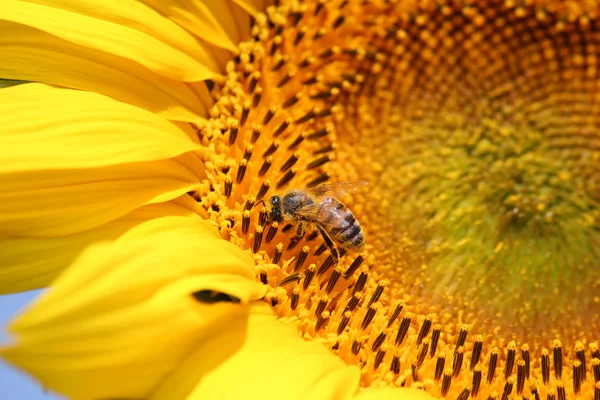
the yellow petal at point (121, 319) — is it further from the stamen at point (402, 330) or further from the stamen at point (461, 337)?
the stamen at point (461, 337)

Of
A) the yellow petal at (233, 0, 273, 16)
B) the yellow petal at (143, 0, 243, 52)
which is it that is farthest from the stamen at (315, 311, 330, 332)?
the yellow petal at (233, 0, 273, 16)

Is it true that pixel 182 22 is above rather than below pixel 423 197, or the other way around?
above

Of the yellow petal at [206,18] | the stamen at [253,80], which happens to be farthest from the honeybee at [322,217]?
the yellow petal at [206,18]

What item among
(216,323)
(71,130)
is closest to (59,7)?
(71,130)

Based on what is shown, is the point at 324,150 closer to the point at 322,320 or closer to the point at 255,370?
the point at 322,320

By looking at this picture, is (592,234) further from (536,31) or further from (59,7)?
(59,7)

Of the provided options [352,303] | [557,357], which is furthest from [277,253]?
[557,357]
